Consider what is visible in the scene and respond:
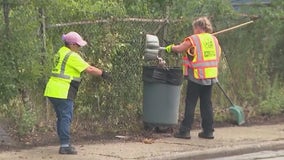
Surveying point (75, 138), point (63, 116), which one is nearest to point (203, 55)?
point (75, 138)

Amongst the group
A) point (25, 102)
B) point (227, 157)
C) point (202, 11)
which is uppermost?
point (202, 11)

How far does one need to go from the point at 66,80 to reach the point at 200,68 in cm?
226

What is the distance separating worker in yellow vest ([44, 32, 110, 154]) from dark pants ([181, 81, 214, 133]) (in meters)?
1.93

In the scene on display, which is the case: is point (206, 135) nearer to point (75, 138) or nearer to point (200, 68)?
point (200, 68)

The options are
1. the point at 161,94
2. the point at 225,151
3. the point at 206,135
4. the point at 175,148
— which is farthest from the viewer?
the point at 206,135

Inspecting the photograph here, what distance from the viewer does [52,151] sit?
852 cm

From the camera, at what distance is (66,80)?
326 inches

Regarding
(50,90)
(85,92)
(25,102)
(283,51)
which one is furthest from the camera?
(283,51)

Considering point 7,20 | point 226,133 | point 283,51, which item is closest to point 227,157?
point 226,133

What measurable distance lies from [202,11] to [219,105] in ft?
5.87

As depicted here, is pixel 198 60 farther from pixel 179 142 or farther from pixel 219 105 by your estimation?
pixel 219 105

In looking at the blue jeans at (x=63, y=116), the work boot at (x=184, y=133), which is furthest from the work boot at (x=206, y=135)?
the blue jeans at (x=63, y=116)

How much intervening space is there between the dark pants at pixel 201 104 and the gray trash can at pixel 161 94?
0.63 ft

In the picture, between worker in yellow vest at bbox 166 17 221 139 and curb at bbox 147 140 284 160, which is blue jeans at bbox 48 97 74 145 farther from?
worker in yellow vest at bbox 166 17 221 139
